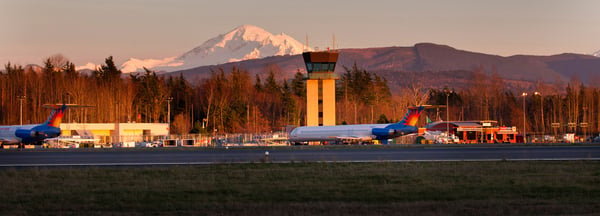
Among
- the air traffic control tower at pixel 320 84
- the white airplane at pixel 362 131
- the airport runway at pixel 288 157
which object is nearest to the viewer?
the airport runway at pixel 288 157

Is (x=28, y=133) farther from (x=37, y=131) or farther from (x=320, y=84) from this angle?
(x=320, y=84)

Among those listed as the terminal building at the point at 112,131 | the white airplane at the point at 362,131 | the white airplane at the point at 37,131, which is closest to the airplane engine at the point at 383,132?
the white airplane at the point at 362,131

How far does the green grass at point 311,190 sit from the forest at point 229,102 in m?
66.9

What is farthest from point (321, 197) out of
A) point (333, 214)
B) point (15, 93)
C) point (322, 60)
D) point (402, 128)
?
point (15, 93)

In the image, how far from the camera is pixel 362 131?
68.9 m

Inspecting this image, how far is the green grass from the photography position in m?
16.5

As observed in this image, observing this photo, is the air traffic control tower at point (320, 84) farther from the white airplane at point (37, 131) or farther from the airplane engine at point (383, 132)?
the white airplane at point (37, 131)

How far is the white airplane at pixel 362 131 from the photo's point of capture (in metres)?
66.2

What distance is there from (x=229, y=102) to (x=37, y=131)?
53459 millimetres

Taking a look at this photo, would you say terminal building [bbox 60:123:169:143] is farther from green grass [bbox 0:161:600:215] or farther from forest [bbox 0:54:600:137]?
green grass [bbox 0:161:600:215]

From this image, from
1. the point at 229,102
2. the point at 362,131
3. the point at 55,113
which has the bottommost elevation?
the point at 362,131

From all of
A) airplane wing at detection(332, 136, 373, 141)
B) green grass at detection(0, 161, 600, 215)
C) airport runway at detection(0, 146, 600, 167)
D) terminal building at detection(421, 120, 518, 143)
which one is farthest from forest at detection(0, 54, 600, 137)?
green grass at detection(0, 161, 600, 215)

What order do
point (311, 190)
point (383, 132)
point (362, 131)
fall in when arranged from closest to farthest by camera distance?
point (311, 190) → point (383, 132) → point (362, 131)

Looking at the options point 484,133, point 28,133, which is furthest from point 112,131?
point 484,133
